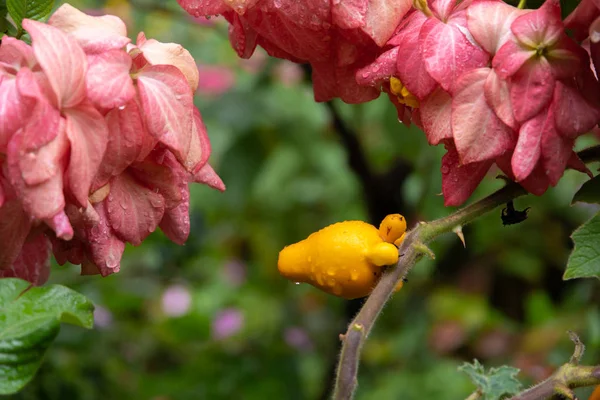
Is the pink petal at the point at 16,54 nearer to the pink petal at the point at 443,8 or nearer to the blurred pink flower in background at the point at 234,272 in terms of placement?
the pink petal at the point at 443,8

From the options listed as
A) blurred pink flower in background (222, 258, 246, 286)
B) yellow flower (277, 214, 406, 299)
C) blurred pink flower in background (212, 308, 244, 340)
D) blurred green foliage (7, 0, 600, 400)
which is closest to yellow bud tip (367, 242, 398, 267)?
yellow flower (277, 214, 406, 299)

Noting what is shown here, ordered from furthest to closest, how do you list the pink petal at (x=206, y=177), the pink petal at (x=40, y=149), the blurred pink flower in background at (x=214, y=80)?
the blurred pink flower in background at (x=214, y=80)
the pink petal at (x=206, y=177)
the pink petal at (x=40, y=149)

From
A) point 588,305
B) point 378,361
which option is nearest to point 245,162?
point 378,361

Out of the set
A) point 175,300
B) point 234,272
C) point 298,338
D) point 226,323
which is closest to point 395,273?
point 298,338

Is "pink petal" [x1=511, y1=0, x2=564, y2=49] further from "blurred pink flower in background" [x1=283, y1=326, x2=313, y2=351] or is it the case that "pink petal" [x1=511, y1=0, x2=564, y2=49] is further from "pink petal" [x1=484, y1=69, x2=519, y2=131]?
"blurred pink flower in background" [x1=283, y1=326, x2=313, y2=351]

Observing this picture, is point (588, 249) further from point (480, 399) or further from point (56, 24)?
point (56, 24)

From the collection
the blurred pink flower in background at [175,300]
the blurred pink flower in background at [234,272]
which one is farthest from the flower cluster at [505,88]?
the blurred pink flower in background at [234,272]
